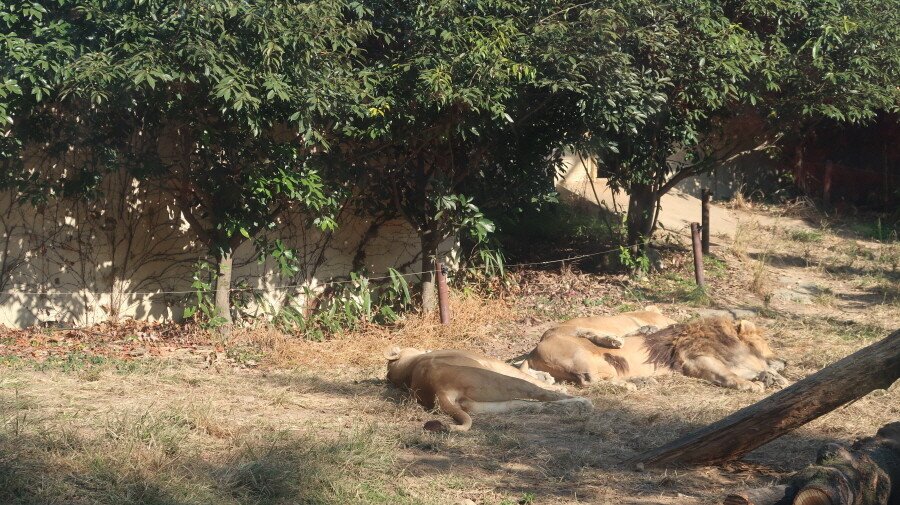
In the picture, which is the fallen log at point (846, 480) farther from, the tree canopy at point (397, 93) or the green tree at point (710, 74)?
the green tree at point (710, 74)

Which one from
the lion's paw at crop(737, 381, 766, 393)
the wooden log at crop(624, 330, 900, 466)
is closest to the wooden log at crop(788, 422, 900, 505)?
the wooden log at crop(624, 330, 900, 466)

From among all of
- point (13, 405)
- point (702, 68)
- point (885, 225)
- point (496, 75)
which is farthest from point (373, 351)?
point (885, 225)

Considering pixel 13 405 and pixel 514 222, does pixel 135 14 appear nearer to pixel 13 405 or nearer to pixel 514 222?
pixel 13 405

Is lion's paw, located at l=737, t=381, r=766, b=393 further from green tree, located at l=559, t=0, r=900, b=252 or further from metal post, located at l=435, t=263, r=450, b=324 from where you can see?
metal post, located at l=435, t=263, r=450, b=324

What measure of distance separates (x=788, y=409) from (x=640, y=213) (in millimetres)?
8638

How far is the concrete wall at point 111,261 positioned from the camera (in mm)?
10484

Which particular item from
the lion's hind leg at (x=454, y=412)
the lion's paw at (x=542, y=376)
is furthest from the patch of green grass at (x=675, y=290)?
the lion's hind leg at (x=454, y=412)

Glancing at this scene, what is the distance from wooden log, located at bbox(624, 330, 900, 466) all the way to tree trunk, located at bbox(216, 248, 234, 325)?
19.1ft

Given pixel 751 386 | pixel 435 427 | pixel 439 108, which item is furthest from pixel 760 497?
pixel 439 108

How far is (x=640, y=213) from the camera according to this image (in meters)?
14.3

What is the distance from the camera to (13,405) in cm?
699

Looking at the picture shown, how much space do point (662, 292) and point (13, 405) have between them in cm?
877

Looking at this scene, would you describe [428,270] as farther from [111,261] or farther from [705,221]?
[705,221]

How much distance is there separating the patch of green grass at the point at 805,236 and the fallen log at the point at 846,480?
39.7ft
